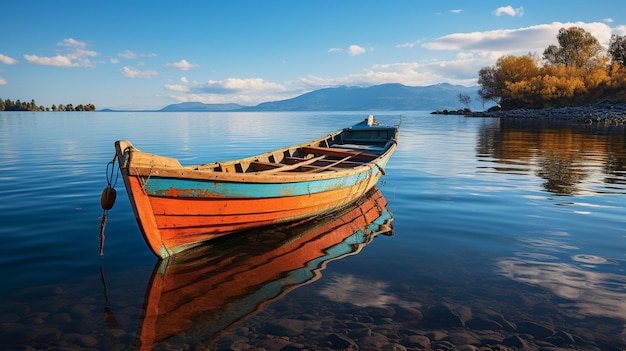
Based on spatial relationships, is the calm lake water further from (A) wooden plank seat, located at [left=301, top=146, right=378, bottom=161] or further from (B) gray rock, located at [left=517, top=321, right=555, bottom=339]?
(A) wooden plank seat, located at [left=301, top=146, right=378, bottom=161]

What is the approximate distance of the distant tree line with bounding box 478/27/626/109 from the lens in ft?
266

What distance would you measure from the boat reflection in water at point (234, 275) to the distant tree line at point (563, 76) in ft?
305

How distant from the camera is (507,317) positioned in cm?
527

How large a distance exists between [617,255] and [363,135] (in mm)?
12777

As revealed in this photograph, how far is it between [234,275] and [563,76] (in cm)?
10078

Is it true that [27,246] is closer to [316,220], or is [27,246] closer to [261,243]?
[261,243]

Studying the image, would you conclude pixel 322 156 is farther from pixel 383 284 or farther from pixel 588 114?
pixel 588 114

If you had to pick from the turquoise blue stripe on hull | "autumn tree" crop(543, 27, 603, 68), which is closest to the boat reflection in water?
the turquoise blue stripe on hull

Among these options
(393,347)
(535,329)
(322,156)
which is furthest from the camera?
(322,156)

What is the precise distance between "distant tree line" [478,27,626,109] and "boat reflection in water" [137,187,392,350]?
93.0m

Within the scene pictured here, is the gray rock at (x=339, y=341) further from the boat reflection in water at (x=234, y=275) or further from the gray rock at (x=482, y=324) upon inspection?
the gray rock at (x=482, y=324)

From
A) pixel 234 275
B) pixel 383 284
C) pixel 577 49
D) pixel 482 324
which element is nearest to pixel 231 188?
pixel 234 275

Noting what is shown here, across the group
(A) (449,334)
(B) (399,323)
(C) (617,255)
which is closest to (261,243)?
(B) (399,323)

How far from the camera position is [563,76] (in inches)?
3346
